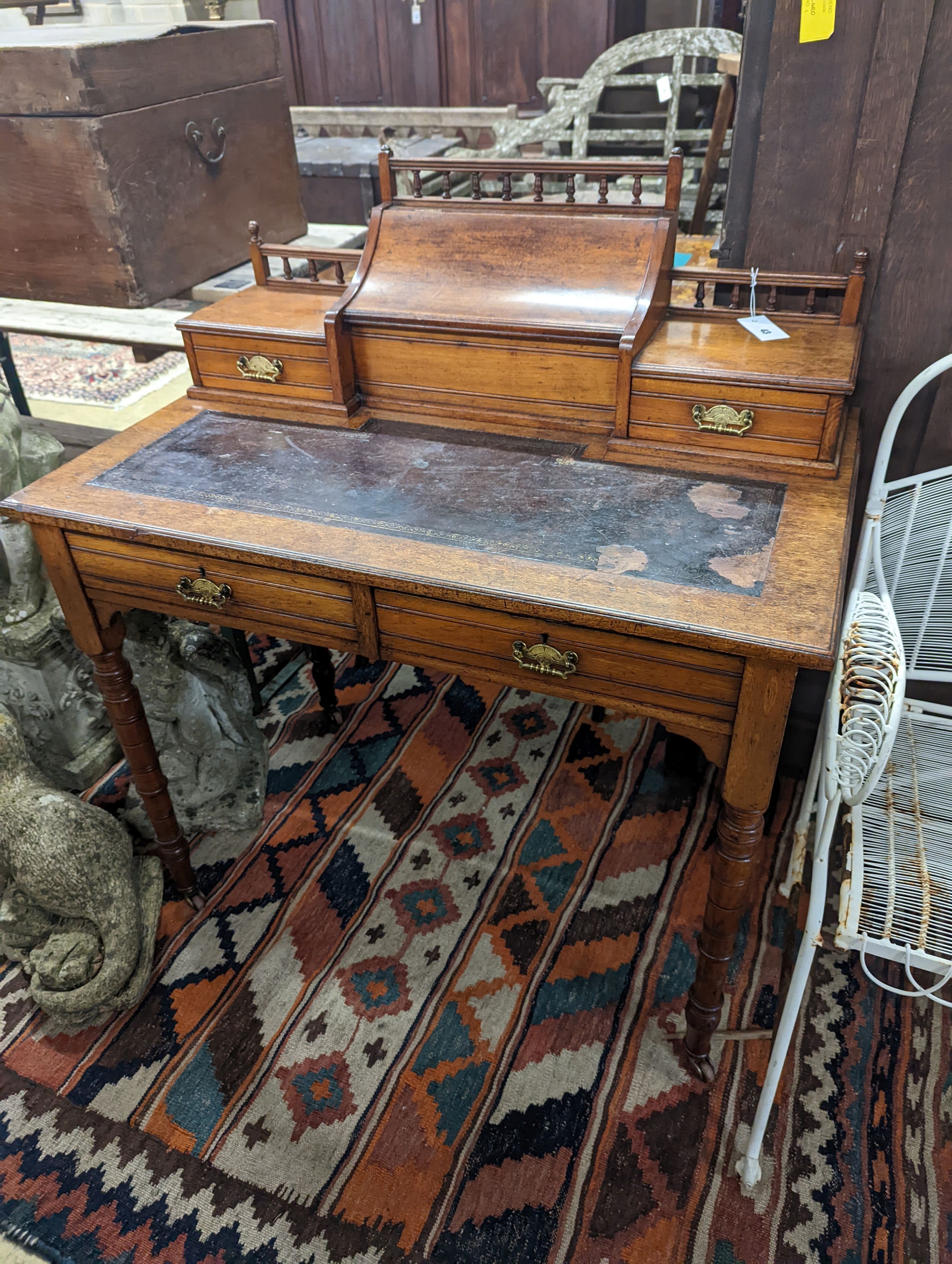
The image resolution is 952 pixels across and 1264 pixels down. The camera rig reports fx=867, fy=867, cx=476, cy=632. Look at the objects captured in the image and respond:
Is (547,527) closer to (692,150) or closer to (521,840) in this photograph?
(521,840)

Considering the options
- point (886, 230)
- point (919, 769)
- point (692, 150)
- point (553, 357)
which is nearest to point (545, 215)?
point (553, 357)

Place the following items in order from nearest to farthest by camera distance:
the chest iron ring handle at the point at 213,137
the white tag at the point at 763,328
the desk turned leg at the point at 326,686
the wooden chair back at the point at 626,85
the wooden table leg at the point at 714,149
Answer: the white tag at the point at 763,328 → the chest iron ring handle at the point at 213,137 → the desk turned leg at the point at 326,686 → the wooden table leg at the point at 714,149 → the wooden chair back at the point at 626,85

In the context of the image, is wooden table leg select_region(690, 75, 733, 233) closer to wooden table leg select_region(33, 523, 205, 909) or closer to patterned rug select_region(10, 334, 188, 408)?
patterned rug select_region(10, 334, 188, 408)

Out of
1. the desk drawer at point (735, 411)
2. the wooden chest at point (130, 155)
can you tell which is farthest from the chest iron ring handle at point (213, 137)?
the desk drawer at point (735, 411)

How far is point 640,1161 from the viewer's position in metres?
1.67

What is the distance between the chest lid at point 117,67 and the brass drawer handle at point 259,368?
0.54 metres

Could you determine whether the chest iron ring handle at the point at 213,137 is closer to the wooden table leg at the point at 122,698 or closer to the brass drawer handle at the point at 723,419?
the wooden table leg at the point at 122,698

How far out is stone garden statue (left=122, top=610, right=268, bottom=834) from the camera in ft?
7.55

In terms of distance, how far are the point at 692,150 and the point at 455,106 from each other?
2.61 metres

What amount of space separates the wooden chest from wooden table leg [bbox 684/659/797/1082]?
1.56 m

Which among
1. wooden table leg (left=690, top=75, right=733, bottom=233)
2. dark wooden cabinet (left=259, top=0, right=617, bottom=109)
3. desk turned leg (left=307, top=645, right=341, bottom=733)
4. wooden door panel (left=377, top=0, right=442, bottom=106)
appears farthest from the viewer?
wooden door panel (left=377, top=0, right=442, bottom=106)

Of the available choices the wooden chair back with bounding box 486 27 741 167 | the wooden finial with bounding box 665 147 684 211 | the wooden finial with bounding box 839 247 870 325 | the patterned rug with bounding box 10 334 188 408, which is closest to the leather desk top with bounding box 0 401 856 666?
the wooden finial with bounding box 839 247 870 325

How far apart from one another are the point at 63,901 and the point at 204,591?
0.79 m

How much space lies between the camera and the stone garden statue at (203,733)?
2.30 meters
